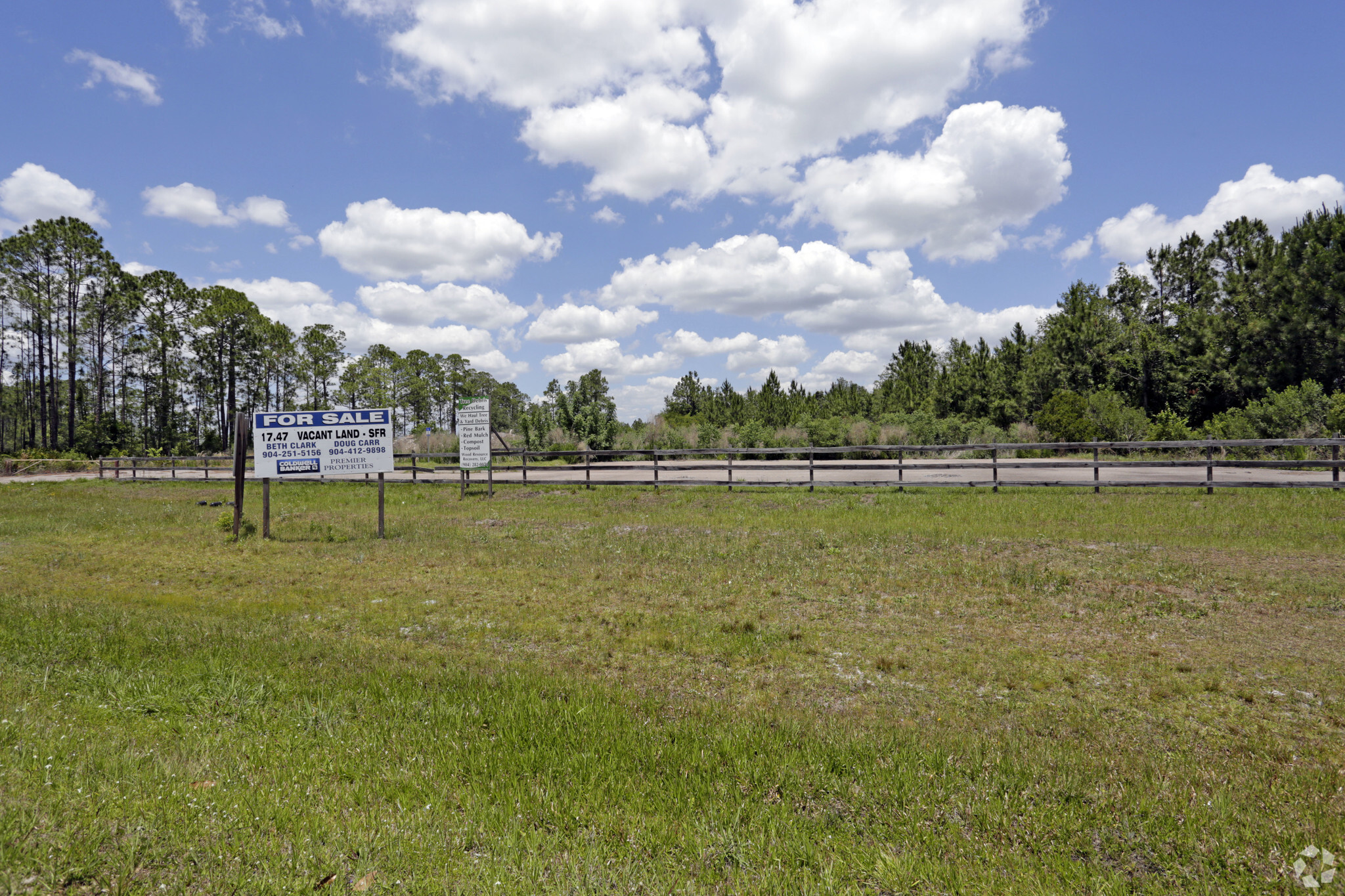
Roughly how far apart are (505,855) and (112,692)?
4152 mm

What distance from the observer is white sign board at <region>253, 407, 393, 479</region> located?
553 inches

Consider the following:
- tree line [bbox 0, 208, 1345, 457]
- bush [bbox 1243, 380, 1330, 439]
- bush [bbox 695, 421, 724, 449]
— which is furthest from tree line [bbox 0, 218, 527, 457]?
bush [bbox 1243, 380, 1330, 439]

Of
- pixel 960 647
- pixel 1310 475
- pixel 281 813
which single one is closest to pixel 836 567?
pixel 960 647

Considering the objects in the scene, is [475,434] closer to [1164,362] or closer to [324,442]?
[324,442]

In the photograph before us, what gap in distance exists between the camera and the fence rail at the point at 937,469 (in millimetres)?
17531

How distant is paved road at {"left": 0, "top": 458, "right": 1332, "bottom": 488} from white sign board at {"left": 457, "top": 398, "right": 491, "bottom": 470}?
120 inches

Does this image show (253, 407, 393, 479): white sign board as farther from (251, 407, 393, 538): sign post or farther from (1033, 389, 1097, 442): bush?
(1033, 389, 1097, 442): bush

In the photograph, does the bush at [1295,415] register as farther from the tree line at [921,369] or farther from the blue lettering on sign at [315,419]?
the blue lettering on sign at [315,419]

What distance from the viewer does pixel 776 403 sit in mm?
59344

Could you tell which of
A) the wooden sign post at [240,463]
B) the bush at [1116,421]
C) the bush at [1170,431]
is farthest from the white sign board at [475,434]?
the bush at [1116,421]

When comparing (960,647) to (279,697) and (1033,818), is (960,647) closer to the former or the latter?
(1033,818)

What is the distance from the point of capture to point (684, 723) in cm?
463

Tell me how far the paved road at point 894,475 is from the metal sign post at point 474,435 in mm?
3050

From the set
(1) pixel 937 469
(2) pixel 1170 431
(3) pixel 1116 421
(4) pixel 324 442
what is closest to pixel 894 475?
(1) pixel 937 469
